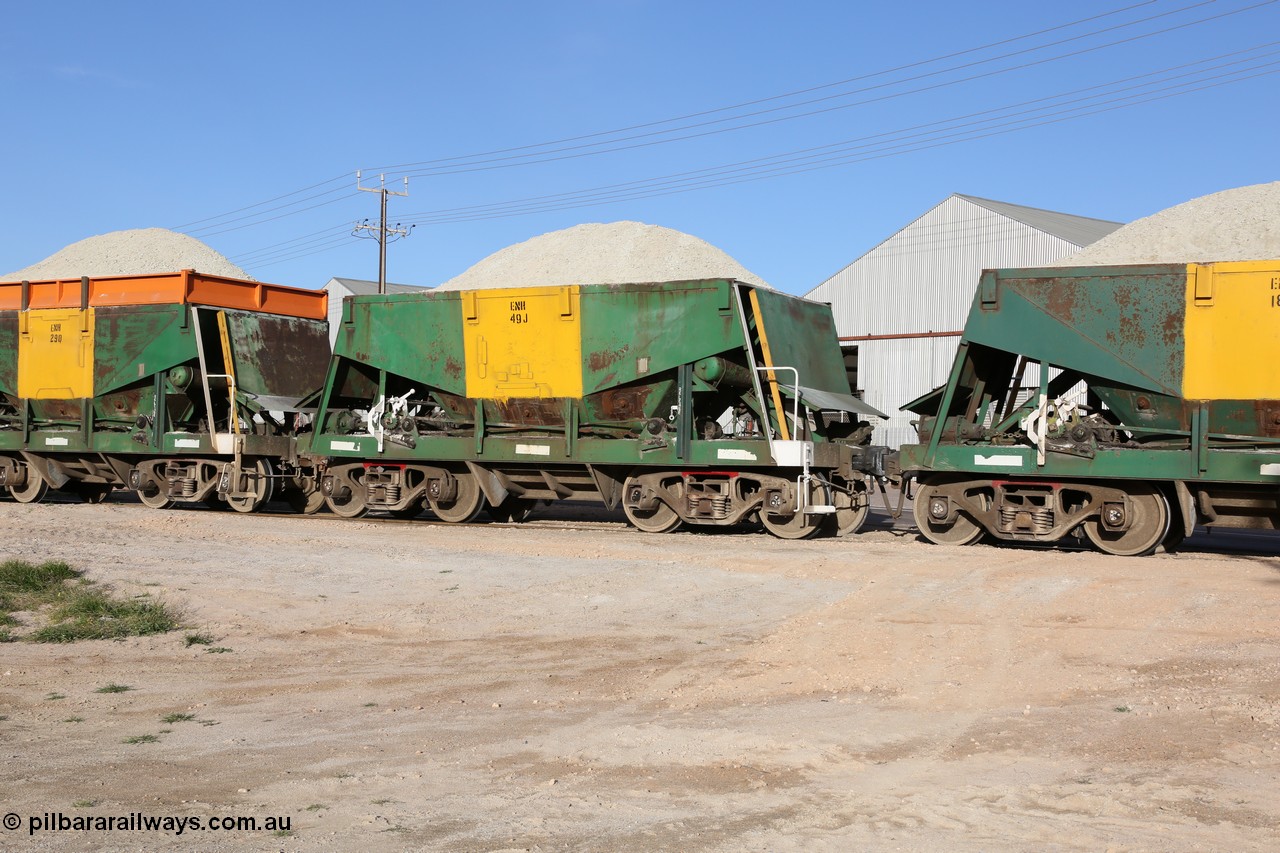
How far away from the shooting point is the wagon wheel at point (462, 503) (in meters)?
17.0

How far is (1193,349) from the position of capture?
1252 cm

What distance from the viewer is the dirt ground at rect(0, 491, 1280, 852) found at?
4.73 m

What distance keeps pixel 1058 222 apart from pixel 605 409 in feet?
122

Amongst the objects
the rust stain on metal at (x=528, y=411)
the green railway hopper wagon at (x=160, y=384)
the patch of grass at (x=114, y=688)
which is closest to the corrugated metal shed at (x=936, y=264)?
the green railway hopper wagon at (x=160, y=384)

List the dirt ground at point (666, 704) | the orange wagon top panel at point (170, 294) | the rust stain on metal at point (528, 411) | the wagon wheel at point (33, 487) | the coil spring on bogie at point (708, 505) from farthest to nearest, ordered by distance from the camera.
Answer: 1. the wagon wheel at point (33, 487)
2. the orange wagon top panel at point (170, 294)
3. the rust stain on metal at point (528, 411)
4. the coil spring on bogie at point (708, 505)
5. the dirt ground at point (666, 704)

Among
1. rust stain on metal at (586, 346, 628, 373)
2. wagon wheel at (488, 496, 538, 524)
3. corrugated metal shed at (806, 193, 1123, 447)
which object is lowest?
wagon wheel at (488, 496, 538, 524)

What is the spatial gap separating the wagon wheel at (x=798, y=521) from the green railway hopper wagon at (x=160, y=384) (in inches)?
298

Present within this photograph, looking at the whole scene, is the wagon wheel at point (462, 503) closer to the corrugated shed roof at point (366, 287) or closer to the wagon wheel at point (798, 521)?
the wagon wheel at point (798, 521)

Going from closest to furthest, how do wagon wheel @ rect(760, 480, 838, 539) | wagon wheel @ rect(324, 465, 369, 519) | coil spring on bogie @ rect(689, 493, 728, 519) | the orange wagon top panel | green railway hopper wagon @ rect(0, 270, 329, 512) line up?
wagon wheel @ rect(760, 480, 838, 539) < coil spring on bogie @ rect(689, 493, 728, 519) < wagon wheel @ rect(324, 465, 369, 519) < green railway hopper wagon @ rect(0, 270, 329, 512) < the orange wagon top panel

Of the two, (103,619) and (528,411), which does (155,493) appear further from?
(103,619)

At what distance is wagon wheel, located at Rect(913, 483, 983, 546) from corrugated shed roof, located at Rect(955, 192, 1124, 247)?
31973mm

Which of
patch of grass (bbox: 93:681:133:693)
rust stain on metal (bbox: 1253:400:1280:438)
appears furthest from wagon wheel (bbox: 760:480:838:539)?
patch of grass (bbox: 93:681:133:693)

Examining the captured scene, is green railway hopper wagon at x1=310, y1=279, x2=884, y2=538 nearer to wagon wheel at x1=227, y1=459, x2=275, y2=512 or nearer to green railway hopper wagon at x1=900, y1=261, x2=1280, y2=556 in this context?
wagon wheel at x1=227, y1=459, x2=275, y2=512

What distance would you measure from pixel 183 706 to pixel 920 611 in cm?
542
